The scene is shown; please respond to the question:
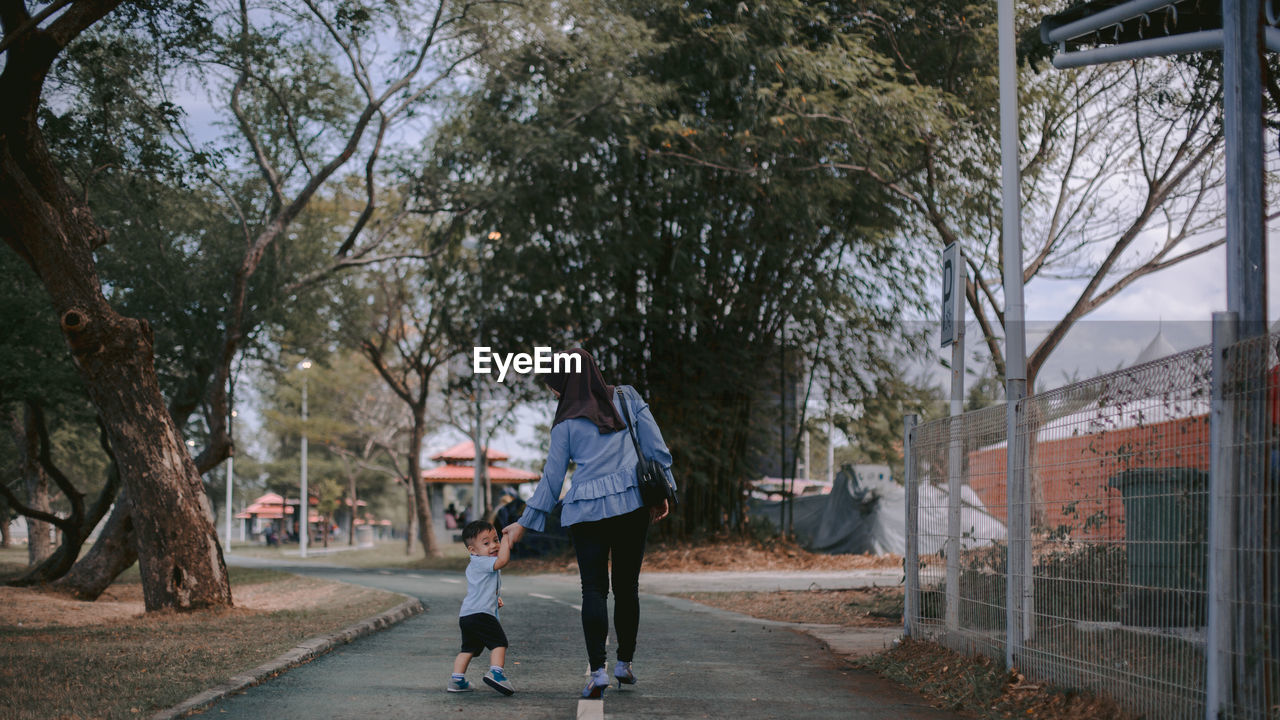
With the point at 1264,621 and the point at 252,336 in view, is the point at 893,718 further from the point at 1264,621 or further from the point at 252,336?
the point at 252,336

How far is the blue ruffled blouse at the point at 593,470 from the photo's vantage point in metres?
6.29

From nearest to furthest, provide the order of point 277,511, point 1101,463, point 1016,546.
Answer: point 1101,463
point 1016,546
point 277,511

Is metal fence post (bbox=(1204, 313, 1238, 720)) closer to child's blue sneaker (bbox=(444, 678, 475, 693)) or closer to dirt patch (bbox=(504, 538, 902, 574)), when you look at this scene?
child's blue sneaker (bbox=(444, 678, 475, 693))

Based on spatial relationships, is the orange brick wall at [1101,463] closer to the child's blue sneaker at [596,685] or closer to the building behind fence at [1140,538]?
the building behind fence at [1140,538]

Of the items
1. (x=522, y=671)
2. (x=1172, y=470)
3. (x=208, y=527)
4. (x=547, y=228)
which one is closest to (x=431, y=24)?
(x=547, y=228)

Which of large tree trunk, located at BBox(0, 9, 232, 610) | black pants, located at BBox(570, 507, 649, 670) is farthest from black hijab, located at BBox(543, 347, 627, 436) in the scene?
large tree trunk, located at BBox(0, 9, 232, 610)

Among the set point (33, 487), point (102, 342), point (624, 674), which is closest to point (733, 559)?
point (33, 487)

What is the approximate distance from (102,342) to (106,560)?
531 centimetres

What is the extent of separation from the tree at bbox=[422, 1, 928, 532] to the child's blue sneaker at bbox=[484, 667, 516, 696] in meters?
10.3

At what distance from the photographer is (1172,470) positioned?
4945 mm

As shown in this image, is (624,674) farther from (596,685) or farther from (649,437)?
(649,437)

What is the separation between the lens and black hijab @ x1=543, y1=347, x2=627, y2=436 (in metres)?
6.43

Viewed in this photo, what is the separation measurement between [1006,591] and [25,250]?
9205 mm

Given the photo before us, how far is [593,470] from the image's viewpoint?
20.9ft
